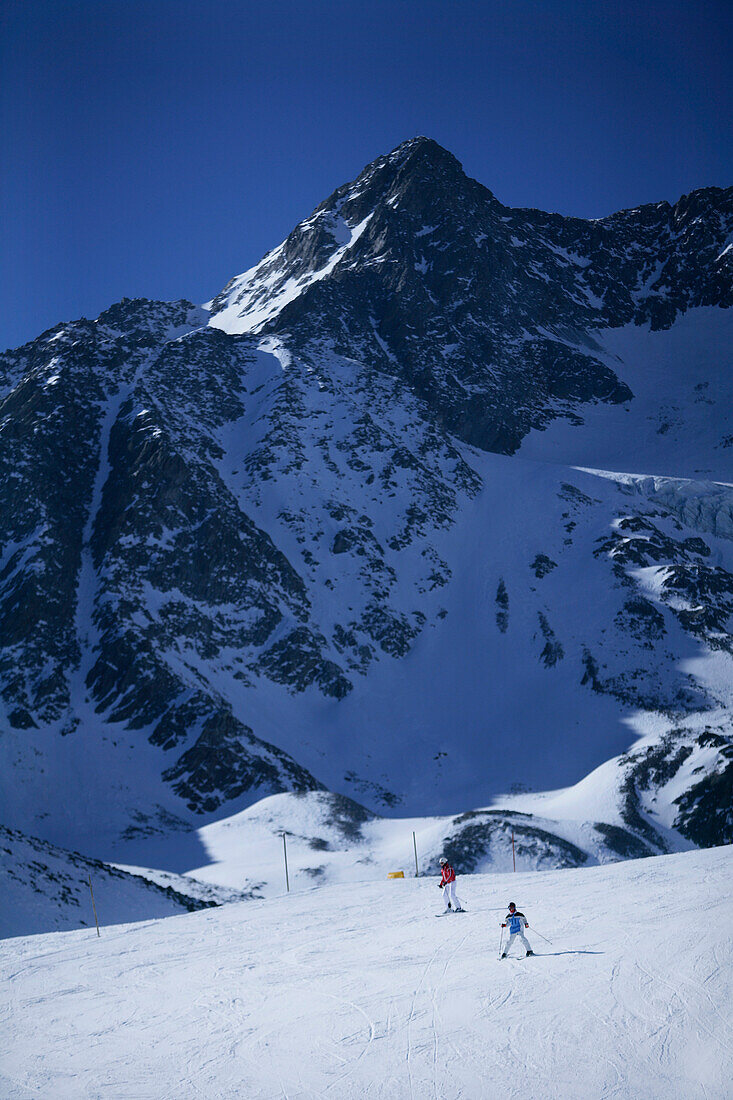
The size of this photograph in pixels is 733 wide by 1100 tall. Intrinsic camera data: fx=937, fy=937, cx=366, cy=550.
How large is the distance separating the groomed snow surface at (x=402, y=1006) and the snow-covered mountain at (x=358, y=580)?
27.0 meters

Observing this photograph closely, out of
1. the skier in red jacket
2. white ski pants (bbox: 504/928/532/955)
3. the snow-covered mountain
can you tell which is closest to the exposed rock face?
the snow-covered mountain

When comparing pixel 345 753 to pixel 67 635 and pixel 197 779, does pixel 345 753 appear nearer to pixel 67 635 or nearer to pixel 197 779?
pixel 197 779

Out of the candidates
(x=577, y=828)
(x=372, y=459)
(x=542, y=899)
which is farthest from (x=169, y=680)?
(x=542, y=899)

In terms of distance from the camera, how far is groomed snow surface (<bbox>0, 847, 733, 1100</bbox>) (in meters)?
14.9

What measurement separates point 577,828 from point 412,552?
53910mm

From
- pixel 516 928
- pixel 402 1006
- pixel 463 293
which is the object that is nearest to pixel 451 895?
pixel 516 928

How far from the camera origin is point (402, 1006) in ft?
59.1

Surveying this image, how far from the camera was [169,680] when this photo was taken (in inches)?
3027

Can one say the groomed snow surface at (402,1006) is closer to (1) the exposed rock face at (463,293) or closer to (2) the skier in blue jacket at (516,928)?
(2) the skier in blue jacket at (516,928)

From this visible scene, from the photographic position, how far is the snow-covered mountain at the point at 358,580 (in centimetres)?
6988

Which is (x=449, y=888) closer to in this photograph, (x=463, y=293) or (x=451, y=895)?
(x=451, y=895)

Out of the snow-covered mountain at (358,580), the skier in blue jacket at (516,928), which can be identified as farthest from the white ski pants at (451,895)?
the snow-covered mountain at (358,580)

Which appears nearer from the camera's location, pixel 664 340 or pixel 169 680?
pixel 169 680

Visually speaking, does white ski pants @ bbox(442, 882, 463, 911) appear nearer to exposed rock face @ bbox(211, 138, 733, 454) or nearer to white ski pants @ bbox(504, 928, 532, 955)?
white ski pants @ bbox(504, 928, 532, 955)
